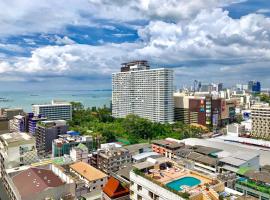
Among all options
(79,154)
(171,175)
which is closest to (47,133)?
(79,154)

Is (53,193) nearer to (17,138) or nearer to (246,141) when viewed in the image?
(17,138)

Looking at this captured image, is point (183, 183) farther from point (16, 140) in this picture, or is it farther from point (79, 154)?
point (16, 140)

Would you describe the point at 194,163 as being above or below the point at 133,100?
below

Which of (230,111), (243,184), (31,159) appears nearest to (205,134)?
(230,111)

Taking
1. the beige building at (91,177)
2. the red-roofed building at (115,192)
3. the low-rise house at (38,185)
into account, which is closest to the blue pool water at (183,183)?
the red-roofed building at (115,192)

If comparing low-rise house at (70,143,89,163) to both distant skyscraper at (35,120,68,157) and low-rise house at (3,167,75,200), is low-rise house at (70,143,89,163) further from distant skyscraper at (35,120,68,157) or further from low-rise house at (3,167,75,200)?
distant skyscraper at (35,120,68,157)

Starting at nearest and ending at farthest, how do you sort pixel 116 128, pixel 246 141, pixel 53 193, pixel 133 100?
pixel 53 193 < pixel 246 141 < pixel 116 128 < pixel 133 100

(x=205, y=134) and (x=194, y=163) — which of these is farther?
(x=205, y=134)

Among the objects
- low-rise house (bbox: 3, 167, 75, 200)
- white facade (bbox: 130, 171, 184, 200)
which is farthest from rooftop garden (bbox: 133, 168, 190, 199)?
low-rise house (bbox: 3, 167, 75, 200)
